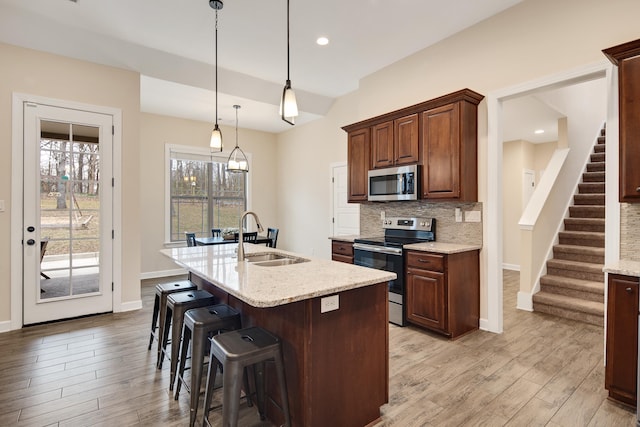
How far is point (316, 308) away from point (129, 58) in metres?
4.00

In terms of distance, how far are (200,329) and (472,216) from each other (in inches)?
114

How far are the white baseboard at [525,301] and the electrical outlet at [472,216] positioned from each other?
141cm

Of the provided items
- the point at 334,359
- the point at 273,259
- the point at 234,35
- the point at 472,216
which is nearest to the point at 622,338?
the point at 472,216

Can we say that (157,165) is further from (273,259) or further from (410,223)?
(410,223)

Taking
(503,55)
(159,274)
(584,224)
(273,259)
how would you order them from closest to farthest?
(273,259)
(503,55)
(584,224)
(159,274)

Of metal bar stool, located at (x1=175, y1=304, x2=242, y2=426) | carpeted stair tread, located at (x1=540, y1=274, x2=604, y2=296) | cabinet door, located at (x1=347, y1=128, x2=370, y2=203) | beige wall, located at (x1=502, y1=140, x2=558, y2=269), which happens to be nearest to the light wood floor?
metal bar stool, located at (x1=175, y1=304, x2=242, y2=426)

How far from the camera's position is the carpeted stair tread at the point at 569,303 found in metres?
3.46

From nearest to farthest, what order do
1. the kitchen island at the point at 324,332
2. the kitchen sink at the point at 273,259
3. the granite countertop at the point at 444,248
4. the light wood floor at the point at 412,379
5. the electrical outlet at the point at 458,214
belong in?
1. the kitchen island at the point at 324,332
2. the light wood floor at the point at 412,379
3. the kitchen sink at the point at 273,259
4. the granite countertop at the point at 444,248
5. the electrical outlet at the point at 458,214

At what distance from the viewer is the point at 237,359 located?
1.53 m

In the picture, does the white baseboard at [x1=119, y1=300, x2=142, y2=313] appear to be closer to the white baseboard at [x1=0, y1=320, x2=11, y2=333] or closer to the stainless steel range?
the white baseboard at [x1=0, y1=320, x2=11, y2=333]

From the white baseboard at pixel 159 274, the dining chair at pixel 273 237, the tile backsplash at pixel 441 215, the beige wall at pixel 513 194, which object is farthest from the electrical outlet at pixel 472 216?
the white baseboard at pixel 159 274

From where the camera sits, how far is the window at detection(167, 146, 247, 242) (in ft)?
20.5

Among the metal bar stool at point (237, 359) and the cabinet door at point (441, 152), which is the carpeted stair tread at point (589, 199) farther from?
the metal bar stool at point (237, 359)

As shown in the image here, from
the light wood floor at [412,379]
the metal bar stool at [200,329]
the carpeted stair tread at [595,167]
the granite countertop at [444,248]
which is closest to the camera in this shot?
the metal bar stool at [200,329]
